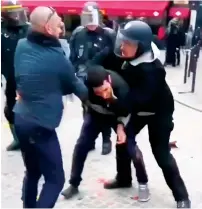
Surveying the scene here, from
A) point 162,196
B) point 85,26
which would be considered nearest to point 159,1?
point 85,26

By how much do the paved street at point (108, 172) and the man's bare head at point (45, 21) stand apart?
1506 mm

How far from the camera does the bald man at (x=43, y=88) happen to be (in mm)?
3043

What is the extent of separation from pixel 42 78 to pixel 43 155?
1.69ft

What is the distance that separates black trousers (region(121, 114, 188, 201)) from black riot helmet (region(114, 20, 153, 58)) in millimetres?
507

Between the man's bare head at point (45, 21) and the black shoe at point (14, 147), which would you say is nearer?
the man's bare head at point (45, 21)

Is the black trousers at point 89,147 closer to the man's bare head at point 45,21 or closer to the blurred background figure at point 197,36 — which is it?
the man's bare head at point 45,21

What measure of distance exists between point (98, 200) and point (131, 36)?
1.40 metres

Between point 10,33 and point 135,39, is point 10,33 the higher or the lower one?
the lower one

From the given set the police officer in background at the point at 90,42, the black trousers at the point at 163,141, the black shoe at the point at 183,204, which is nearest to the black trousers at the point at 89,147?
the black trousers at the point at 163,141

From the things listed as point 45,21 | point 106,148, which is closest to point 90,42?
point 106,148

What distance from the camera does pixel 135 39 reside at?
3.44m

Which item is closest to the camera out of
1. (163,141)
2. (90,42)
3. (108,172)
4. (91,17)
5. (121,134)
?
(121,134)

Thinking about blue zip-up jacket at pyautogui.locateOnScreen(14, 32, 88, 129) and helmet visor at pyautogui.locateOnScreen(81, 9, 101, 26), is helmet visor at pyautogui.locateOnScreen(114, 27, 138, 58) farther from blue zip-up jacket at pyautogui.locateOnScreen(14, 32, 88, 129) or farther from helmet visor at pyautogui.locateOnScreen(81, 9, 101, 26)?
helmet visor at pyautogui.locateOnScreen(81, 9, 101, 26)

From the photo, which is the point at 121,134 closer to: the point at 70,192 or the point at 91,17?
the point at 70,192
